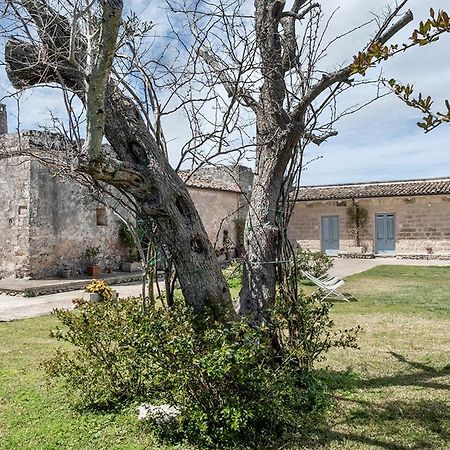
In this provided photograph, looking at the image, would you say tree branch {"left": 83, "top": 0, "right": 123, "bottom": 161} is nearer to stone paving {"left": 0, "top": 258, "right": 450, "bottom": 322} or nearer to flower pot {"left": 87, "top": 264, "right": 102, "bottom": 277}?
stone paving {"left": 0, "top": 258, "right": 450, "bottom": 322}

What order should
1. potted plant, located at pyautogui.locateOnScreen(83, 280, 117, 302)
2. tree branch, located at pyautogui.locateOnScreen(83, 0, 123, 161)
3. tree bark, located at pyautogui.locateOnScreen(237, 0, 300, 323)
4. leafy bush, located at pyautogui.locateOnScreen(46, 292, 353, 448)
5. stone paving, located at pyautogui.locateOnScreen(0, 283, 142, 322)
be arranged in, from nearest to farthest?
tree branch, located at pyautogui.locateOnScreen(83, 0, 123, 161)
leafy bush, located at pyautogui.locateOnScreen(46, 292, 353, 448)
tree bark, located at pyautogui.locateOnScreen(237, 0, 300, 323)
stone paving, located at pyautogui.locateOnScreen(0, 283, 142, 322)
potted plant, located at pyautogui.locateOnScreen(83, 280, 117, 302)

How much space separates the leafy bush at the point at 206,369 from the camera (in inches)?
143

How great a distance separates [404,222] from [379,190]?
83.0 inches

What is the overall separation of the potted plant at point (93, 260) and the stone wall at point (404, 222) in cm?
1371

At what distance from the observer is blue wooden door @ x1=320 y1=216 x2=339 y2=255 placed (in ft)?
84.0

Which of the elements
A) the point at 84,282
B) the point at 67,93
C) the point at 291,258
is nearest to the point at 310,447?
the point at 291,258

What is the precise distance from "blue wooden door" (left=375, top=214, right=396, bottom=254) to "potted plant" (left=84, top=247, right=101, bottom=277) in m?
15.0

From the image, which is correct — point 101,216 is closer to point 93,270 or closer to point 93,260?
point 93,260

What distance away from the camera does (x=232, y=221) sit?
2219cm

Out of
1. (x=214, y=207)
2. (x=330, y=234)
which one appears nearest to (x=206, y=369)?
(x=214, y=207)

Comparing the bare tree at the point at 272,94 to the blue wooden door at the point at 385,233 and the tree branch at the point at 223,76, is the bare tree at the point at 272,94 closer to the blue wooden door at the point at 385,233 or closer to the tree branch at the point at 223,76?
the tree branch at the point at 223,76

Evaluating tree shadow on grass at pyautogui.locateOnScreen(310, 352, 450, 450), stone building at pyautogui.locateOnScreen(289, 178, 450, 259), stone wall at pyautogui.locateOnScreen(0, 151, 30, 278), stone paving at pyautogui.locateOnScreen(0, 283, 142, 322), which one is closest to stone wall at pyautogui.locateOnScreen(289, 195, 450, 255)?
stone building at pyautogui.locateOnScreen(289, 178, 450, 259)

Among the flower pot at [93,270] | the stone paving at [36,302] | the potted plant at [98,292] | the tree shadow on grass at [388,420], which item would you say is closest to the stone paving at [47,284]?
the stone paving at [36,302]

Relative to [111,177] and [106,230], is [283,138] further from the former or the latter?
[106,230]
